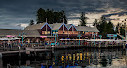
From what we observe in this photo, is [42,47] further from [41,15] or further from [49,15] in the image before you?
[41,15]

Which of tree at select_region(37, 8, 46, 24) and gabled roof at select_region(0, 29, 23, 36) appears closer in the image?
gabled roof at select_region(0, 29, 23, 36)

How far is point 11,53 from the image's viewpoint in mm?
46062

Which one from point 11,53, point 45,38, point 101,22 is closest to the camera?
point 11,53

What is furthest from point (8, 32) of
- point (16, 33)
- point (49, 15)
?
point (49, 15)

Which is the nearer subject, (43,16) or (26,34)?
(26,34)

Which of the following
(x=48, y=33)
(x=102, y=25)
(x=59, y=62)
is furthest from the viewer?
(x=102, y=25)

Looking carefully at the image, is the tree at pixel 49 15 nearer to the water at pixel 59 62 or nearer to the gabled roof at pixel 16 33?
the gabled roof at pixel 16 33

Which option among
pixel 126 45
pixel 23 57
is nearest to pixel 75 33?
pixel 126 45

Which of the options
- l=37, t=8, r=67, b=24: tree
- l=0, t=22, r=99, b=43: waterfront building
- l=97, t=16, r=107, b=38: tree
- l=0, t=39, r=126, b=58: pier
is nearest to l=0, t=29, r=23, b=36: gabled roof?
l=0, t=22, r=99, b=43: waterfront building

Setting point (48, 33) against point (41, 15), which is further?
point (41, 15)

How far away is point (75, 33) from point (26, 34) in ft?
84.5

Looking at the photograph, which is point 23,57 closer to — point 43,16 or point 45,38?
point 45,38

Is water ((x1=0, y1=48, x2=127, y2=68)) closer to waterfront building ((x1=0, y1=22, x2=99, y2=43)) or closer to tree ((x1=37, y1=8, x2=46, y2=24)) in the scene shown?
waterfront building ((x1=0, y1=22, x2=99, y2=43))

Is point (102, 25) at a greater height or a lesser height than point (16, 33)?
greater
